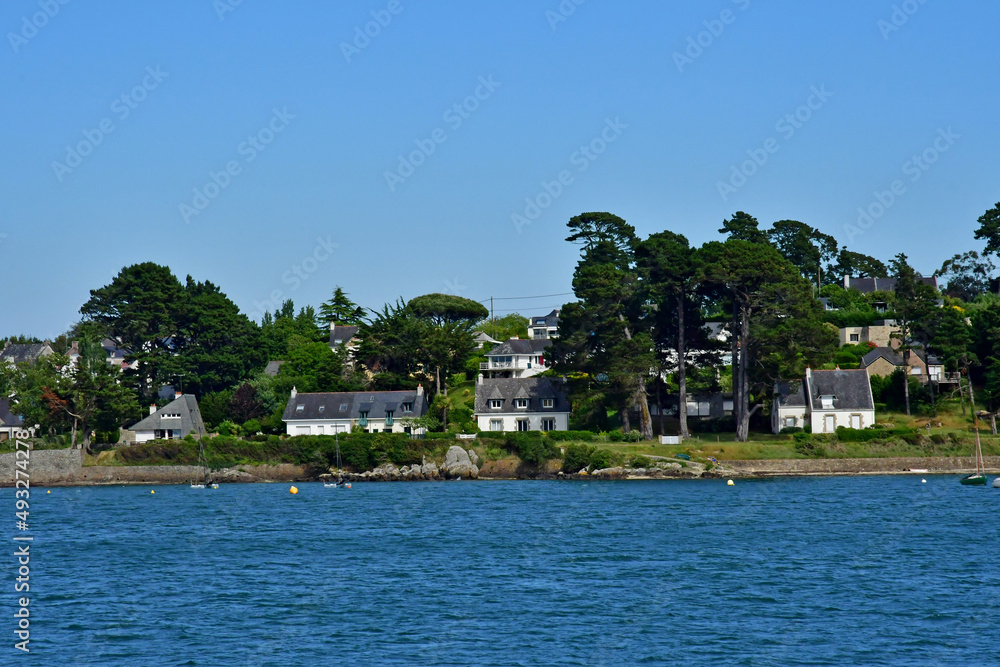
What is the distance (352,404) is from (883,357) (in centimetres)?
4229

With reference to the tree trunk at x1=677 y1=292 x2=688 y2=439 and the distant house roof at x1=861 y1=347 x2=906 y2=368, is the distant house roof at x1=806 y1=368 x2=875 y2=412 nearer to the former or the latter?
the tree trunk at x1=677 y1=292 x2=688 y2=439

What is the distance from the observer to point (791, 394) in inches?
3157

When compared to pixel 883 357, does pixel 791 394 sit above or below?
below

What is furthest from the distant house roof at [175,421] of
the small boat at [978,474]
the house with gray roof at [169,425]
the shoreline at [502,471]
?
the small boat at [978,474]

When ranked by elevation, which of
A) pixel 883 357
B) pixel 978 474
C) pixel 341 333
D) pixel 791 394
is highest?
pixel 341 333

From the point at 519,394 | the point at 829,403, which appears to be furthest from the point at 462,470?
the point at 829,403

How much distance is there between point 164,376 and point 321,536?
182 feet

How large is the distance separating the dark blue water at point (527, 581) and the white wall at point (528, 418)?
25386 millimetres

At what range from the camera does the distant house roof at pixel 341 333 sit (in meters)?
122

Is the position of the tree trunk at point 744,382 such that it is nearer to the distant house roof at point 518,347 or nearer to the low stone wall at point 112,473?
the distant house roof at point 518,347

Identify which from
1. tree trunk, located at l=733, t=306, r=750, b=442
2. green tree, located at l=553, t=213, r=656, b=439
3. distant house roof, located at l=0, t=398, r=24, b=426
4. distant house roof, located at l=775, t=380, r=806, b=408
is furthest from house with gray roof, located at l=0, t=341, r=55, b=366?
distant house roof, located at l=775, t=380, r=806, b=408

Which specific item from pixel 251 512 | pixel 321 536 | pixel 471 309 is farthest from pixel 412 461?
pixel 471 309

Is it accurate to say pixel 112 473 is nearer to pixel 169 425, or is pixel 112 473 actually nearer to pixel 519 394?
pixel 169 425

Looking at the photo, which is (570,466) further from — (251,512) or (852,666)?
(852,666)
